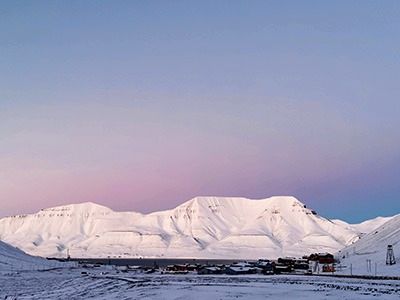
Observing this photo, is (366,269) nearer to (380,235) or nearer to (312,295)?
(380,235)

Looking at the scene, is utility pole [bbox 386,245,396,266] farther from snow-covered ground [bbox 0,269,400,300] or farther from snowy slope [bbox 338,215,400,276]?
snow-covered ground [bbox 0,269,400,300]

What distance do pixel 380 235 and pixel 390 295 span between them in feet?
362

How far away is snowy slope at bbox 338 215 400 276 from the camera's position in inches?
4887

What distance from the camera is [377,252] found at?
149375 mm

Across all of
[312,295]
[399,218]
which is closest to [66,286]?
[312,295]

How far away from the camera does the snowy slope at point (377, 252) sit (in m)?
124

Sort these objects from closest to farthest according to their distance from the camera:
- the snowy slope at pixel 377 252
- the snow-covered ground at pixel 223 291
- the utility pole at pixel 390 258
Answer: the snow-covered ground at pixel 223 291 < the snowy slope at pixel 377 252 < the utility pole at pixel 390 258

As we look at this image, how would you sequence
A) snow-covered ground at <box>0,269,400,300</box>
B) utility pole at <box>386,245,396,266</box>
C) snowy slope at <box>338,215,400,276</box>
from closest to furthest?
snow-covered ground at <box>0,269,400,300</box> → snowy slope at <box>338,215,400,276</box> → utility pole at <box>386,245,396,266</box>

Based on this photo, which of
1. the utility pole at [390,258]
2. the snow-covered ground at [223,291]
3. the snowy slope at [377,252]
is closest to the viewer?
the snow-covered ground at [223,291]

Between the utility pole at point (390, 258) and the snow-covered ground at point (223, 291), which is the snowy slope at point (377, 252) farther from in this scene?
the snow-covered ground at point (223, 291)

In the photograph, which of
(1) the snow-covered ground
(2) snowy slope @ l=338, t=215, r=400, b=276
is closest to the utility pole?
(2) snowy slope @ l=338, t=215, r=400, b=276

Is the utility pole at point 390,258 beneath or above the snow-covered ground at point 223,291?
above

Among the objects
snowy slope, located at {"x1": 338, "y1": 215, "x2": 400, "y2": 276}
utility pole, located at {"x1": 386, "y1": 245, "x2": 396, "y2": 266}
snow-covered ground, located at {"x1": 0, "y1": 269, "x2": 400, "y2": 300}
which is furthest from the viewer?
utility pole, located at {"x1": 386, "y1": 245, "x2": 396, "y2": 266}

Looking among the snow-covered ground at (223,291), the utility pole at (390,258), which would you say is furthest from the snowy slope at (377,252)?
the snow-covered ground at (223,291)
